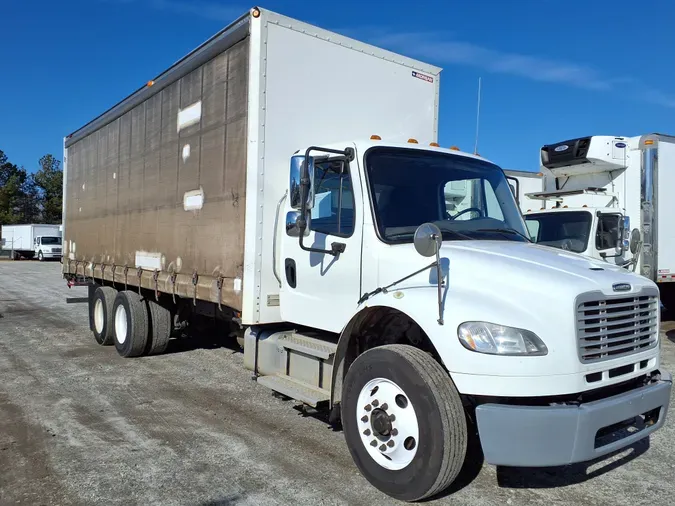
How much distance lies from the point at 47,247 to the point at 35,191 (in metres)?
34.3

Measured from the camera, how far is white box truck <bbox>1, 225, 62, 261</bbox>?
43.6 m

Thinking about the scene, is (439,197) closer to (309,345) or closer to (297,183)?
(297,183)

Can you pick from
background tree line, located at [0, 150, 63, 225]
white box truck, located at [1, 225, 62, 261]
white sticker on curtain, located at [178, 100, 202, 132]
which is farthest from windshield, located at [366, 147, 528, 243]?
background tree line, located at [0, 150, 63, 225]

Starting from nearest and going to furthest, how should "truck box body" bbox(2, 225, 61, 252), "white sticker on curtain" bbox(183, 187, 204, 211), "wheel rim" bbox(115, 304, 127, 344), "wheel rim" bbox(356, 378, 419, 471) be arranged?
1. "wheel rim" bbox(356, 378, 419, 471)
2. "white sticker on curtain" bbox(183, 187, 204, 211)
3. "wheel rim" bbox(115, 304, 127, 344)
4. "truck box body" bbox(2, 225, 61, 252)

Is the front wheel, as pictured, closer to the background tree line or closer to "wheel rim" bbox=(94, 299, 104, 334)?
"wheel rim" bbox=(94, 299, 104, 334)

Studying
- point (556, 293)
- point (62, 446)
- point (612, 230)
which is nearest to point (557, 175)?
point (612, 230)

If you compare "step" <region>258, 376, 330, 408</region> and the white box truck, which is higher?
the white box truck

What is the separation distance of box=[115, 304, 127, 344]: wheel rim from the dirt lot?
101cm

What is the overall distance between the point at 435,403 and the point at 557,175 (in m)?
8.49

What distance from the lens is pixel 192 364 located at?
7969mm

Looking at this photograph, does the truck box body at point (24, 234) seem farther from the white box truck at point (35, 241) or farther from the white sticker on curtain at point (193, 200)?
the white sticker on curtain at point (193, 200)

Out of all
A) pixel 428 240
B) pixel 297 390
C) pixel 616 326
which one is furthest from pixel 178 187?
→ pixel 616 326

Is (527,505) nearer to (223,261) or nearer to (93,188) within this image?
(223,261)

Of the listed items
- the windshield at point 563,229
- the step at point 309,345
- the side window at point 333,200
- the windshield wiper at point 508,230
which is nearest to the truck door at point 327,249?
the side window at point 333,200
